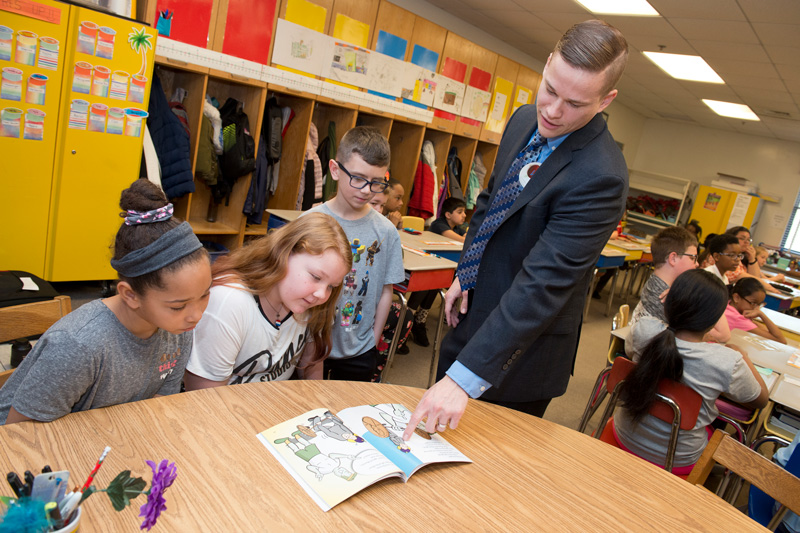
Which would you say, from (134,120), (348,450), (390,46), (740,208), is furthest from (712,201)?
(348,450)

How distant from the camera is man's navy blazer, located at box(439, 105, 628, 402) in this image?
1.18 m

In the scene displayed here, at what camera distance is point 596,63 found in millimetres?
1085

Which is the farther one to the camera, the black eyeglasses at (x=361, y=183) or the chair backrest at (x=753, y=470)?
the black eyeglasses at (x=361, y=183)

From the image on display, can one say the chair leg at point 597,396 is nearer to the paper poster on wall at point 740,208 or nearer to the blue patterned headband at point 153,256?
the blue patterned headband at point 153,256

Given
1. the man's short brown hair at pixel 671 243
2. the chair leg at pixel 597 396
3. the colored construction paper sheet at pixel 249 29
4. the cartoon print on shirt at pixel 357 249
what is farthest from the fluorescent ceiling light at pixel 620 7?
the cartoon print on shirt at pixel 357 249

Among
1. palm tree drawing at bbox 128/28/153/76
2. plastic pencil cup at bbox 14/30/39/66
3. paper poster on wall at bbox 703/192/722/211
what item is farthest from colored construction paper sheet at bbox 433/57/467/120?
paper poster on wall at bbox 703/192/722/211

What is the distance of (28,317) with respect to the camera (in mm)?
1197

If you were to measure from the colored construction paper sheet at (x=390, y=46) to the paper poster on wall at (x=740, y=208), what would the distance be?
25.8 ft

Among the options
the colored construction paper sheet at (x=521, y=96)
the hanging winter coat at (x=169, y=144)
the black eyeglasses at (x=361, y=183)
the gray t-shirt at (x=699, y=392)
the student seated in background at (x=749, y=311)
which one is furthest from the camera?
the colored construction paper sheet at (x=521, y=96)

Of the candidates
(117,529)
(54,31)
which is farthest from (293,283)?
(54,31)

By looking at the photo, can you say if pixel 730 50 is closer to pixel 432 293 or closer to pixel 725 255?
pixel 725 255

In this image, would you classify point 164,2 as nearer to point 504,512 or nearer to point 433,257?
point 433,257

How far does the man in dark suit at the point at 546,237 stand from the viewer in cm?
112

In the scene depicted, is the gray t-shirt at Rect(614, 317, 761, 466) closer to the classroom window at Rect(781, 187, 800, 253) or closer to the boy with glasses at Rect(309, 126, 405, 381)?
the boy with glasses at Rect(309, 126, 405, 381)
